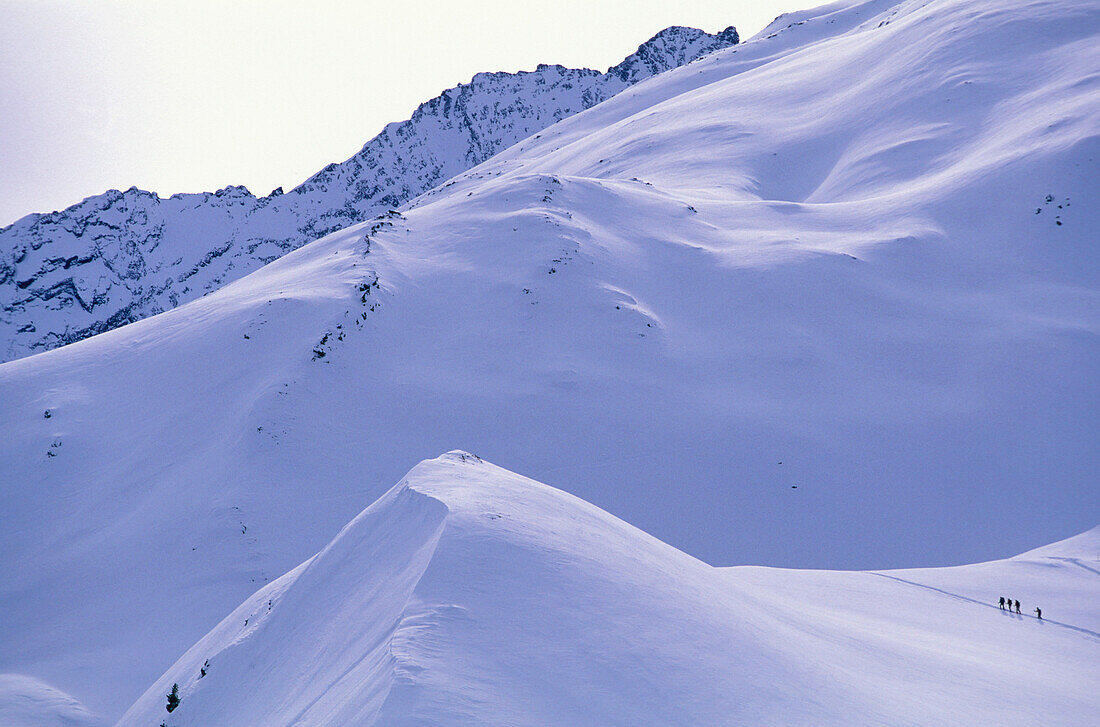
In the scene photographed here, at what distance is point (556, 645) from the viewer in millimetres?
7242

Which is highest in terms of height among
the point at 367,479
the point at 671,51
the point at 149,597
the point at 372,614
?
the point at 671,51

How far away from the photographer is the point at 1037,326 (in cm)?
2470

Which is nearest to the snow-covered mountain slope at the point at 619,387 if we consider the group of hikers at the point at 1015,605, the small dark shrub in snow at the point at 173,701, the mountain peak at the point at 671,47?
the group of hikers at the point at 1015,605

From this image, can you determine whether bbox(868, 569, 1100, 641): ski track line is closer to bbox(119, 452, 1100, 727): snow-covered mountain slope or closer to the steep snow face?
bbox(119, 452, 1100, 727): snow-covered mountain slope

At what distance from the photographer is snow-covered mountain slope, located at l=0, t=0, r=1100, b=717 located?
803 inches

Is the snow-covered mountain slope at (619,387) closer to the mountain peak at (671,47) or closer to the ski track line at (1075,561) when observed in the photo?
the ski track line at (1075,561)

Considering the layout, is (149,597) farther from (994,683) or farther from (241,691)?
(994,683)

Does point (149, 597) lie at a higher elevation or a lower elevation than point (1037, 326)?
lower

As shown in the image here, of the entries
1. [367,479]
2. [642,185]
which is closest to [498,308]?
[367,479]

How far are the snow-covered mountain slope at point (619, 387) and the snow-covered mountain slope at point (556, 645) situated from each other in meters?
7.55

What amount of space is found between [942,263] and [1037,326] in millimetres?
4588

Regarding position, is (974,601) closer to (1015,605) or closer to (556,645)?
(1015,605)

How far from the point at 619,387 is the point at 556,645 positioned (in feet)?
57.8

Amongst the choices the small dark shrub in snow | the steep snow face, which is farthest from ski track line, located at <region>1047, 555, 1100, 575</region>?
the steep snow face
